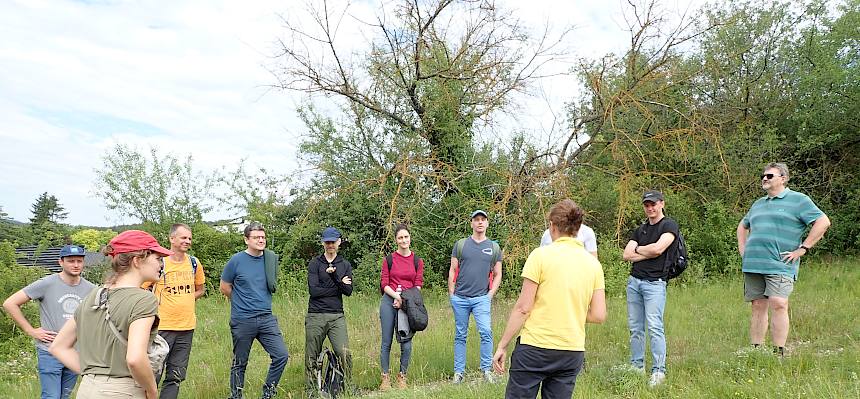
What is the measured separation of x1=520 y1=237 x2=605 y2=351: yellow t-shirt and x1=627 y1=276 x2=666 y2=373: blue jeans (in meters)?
1.98

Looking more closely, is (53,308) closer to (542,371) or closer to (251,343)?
(251,343)

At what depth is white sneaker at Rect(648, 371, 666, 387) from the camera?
491cm

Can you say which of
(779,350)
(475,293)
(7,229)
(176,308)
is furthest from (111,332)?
(7,229)

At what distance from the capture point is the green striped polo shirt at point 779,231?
534cm

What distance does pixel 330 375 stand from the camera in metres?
6.05

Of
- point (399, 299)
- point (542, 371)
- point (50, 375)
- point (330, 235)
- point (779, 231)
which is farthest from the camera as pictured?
point (399, 299)

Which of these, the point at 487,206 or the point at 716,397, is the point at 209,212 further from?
the point at 716,397

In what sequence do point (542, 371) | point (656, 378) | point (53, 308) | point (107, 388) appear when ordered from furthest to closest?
point (53, 308) → point (656, 378) → point (542, 371) → point (107, 388)

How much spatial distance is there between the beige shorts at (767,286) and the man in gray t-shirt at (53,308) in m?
6.08

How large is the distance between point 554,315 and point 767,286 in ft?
10.0

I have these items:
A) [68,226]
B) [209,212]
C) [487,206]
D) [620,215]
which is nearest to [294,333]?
[487,206]

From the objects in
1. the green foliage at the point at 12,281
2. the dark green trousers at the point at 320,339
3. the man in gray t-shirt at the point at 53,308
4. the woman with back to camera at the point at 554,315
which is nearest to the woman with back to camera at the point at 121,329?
the woman with back to camera at the point at 554,315

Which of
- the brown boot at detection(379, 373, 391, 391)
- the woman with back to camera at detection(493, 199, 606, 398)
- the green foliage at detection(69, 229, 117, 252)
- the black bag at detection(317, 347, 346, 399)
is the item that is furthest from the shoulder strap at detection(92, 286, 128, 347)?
the green foliage at detection(69, 229, 117, 252)

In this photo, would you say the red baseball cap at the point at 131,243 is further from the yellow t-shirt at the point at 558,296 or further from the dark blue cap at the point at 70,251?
the dark blue cap at the point at 70,251
